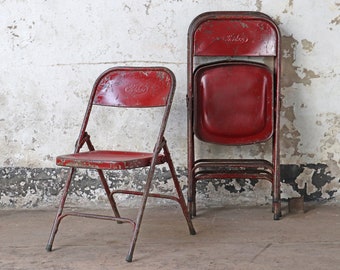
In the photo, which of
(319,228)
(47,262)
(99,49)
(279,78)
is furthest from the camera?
(99,49)

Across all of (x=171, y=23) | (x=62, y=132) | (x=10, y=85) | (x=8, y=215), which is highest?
(x=171, y=23)

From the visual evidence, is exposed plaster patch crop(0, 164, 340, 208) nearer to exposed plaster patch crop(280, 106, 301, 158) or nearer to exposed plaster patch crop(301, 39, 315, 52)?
exposed plaster patch crop(280, 106, 301, 158)

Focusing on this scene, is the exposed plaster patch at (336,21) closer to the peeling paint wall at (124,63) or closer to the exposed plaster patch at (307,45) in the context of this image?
the peeling paint wall at (124,63)

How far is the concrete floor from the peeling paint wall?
0.77 ft

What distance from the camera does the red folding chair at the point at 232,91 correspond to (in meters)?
4.07

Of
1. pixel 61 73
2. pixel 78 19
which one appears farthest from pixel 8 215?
pixel 78 19

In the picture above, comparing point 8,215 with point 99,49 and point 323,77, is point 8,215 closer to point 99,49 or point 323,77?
point 99,49

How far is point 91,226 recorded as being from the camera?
3848mm

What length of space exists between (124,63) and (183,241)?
4.55ft

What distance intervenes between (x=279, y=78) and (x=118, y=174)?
1272mm

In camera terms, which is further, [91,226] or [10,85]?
[10,85]

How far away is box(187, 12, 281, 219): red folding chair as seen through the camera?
407 centimetres

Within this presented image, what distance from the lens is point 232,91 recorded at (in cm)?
416

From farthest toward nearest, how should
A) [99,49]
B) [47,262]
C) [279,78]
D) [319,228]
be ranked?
1. [99,49]
2. [279,78]
3. [319,228]
4. [47,262]
